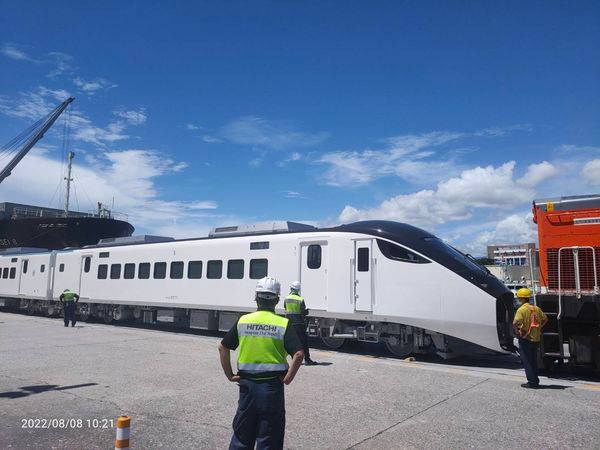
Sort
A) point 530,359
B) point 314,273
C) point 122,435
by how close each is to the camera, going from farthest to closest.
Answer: point 314,273 → point 530,359 → point 122,435

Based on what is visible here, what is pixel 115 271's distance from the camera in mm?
20016

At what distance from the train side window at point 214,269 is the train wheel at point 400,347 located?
20.8 feet

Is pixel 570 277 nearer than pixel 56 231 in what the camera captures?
Yes

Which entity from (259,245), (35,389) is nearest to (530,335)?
(35,389)

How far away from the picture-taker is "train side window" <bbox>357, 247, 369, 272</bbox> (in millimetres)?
12086

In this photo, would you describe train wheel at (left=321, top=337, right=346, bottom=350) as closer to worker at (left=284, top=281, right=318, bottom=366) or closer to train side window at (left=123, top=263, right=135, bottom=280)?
worker at (left=284, top=281, right=318, bottom=366)

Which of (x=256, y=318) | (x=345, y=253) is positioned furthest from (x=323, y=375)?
(x=256, y=318)

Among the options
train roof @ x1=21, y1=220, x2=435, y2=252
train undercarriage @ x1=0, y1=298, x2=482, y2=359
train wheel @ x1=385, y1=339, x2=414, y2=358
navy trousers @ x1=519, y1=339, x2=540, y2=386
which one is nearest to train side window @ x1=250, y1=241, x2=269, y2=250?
train roof @ x1=21, y1=220, x2=435, y2=252

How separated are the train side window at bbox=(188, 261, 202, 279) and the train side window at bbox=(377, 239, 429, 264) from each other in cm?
719

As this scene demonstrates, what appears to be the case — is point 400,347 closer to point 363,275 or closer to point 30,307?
point 363,275

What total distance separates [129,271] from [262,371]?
16.8 meters

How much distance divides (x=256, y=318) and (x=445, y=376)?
251 inches

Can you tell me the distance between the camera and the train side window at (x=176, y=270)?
56.3ft

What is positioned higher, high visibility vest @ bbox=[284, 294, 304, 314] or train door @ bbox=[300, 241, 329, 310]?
train door @ bbox=[300, 241, 329, 310]
